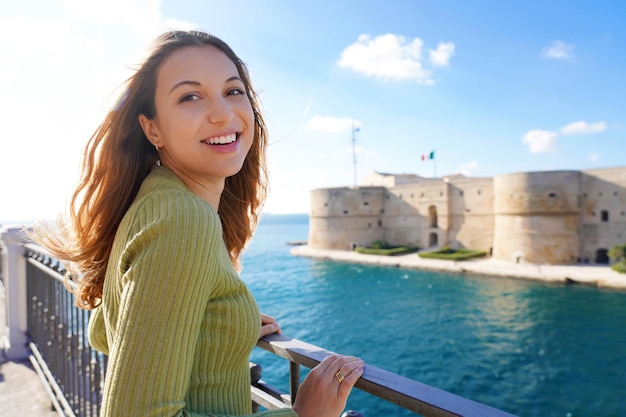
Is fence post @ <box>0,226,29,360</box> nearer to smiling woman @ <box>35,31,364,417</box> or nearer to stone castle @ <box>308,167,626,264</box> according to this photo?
smiling woman @ <box>35,31,364,417</box>

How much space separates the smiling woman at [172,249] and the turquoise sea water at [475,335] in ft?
30.5

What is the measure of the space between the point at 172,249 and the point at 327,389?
22.8 inches

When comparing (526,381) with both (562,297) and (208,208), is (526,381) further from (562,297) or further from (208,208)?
(208,208)

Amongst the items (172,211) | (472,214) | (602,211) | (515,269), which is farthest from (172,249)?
(472,214)

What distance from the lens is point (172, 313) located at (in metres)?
0.77

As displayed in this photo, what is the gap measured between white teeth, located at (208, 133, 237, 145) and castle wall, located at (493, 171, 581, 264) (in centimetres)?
2624

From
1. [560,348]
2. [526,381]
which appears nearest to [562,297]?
[560,348]

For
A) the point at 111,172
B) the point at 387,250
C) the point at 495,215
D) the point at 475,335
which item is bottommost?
the point at 475,335

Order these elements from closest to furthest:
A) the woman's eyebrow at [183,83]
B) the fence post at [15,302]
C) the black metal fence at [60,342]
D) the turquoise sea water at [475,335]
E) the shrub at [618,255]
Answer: the woman's eyebrow at [183,83]
the black metal fence at [60,342]
the fence post at [15,302]
the turquoise sea water at [475,335]
the shrub at [618,255]

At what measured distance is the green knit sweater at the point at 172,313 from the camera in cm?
74

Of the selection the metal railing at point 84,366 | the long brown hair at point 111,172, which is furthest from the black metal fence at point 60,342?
the long brown hair at point 111,172

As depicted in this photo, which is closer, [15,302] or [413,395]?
[413,395]

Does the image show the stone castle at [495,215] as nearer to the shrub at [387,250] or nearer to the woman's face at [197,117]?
the shrub at [387,250]

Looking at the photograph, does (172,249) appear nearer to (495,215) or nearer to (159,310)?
(159,310)
